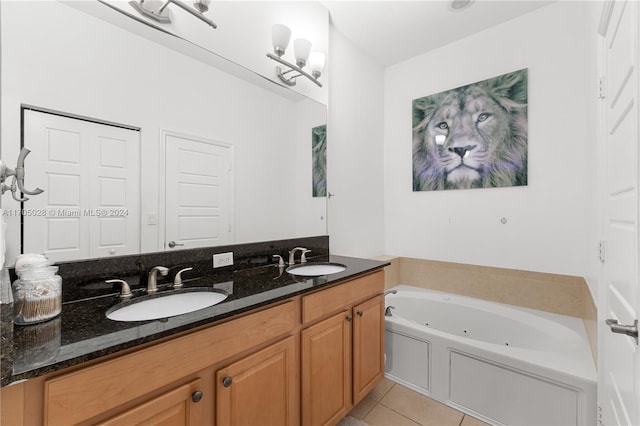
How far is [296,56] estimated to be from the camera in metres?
2.00

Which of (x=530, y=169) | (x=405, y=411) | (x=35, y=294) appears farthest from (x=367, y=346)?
(x=530, y=169)

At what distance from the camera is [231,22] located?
1.65 metres

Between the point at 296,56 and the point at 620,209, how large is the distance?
1.95m

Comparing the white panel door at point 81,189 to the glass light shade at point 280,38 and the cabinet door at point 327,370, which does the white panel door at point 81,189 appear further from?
the glass light shade at point 280,38

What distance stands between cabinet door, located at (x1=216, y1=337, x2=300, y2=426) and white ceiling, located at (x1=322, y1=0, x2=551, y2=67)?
8.18 ft

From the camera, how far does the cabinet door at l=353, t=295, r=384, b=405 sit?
5.34 feet

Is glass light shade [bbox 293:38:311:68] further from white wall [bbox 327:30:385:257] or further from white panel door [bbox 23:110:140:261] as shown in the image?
white panel door [bbox 23:110:140:261]

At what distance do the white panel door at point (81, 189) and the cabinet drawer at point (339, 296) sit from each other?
84 cm

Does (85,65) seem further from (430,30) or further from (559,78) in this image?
(559,78)

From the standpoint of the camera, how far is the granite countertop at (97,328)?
2.08 ft

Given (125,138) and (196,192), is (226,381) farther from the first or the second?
(125,138)

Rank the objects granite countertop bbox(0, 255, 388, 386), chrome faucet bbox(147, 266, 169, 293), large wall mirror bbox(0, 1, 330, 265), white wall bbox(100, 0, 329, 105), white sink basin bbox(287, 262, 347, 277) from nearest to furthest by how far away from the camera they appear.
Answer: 1. granite countertop bbox(0, 255, 388, 386)
2. large wall mirror bbox(0, 1, 330, 265)
3. chrome faucet bbox(147, 266, 169, 293)
4. white wall bbox(100, 0, 329, 105)
5. white sink basin bbox(287, 262, 347, 277)

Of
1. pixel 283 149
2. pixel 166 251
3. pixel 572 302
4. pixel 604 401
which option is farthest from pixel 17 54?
pixel 572 302

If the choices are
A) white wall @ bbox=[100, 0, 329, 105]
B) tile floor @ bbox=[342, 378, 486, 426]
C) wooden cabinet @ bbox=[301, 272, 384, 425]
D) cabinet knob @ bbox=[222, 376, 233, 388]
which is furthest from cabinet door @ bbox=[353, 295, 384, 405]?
white wall @ bbox=[100, 0, 329, 105]
